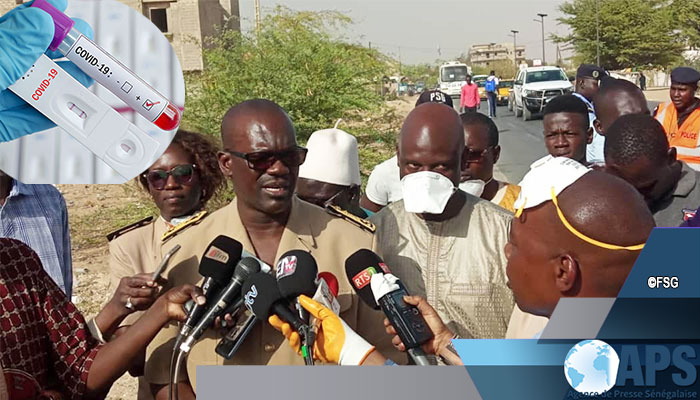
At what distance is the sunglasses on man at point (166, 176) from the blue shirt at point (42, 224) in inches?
24.7

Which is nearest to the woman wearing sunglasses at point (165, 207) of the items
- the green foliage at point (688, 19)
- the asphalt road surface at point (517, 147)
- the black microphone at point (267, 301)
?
the black microphone at point (267, 301)

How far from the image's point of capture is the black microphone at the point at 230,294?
6.88 feet

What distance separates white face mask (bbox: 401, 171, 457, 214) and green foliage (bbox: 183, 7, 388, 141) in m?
6.93

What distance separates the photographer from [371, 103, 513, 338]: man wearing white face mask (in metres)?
2.77

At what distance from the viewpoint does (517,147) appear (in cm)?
1744

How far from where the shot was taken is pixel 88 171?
38.6 feet

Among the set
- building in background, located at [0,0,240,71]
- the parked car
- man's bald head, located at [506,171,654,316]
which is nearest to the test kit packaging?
man's bald head, located at [506,171,654,316]

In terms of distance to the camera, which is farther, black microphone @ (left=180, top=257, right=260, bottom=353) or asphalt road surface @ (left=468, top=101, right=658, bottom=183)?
asphalt road surface @ (left=468, top=101, right=658, bottom=183)

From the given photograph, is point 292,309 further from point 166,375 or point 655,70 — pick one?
point 655,70

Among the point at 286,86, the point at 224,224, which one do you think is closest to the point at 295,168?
the point at 224,224

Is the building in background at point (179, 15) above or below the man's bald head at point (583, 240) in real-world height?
above

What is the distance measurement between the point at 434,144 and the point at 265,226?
30.2 inches

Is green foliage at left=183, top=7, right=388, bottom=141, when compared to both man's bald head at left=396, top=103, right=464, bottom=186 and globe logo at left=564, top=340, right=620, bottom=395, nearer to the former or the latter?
man's bald head at left=396, top=103, right=464, bottom=186

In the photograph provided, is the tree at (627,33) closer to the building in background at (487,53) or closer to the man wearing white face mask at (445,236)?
the man wearing white face mask at (445,236)
